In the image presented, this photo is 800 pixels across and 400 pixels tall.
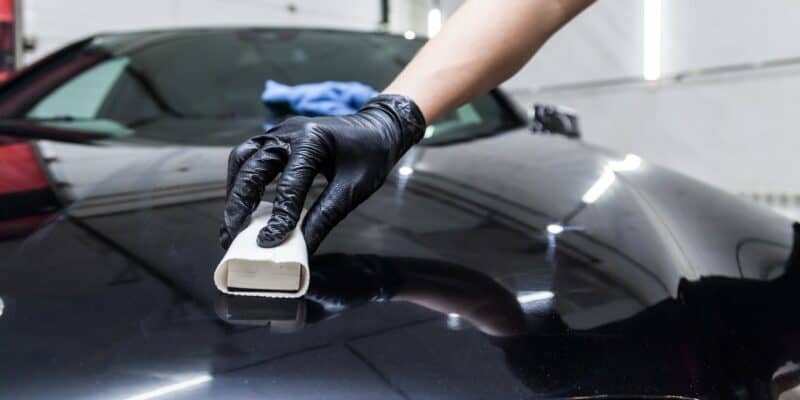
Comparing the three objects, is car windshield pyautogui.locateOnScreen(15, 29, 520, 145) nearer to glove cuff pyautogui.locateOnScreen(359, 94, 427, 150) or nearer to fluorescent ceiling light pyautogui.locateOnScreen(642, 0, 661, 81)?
glove cuff pyautogui.locateOnScreen(359, 94, 427, 150)

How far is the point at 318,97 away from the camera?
4.15ft

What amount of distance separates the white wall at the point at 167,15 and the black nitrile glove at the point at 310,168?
10.9 feet

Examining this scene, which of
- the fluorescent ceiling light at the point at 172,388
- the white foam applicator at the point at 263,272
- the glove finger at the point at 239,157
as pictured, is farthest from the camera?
the glove finger at the point at 239,157

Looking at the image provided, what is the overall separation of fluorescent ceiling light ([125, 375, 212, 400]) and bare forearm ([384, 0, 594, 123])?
1.48 ft

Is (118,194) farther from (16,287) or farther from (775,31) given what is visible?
(775,31)

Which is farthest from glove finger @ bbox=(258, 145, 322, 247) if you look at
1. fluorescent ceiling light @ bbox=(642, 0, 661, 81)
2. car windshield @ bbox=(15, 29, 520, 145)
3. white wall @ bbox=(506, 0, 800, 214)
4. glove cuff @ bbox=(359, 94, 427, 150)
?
fluorescent ceiling light @ bbox=(642, 0, 661, 81)

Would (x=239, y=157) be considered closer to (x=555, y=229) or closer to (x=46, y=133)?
(x=555, y=229)

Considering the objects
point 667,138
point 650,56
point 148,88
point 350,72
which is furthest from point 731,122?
point 148,88

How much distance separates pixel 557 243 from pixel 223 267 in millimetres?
339

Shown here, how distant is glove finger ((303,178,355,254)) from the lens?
0.61 metres

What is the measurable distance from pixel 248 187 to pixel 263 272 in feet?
0.35

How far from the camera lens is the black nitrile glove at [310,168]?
60cm

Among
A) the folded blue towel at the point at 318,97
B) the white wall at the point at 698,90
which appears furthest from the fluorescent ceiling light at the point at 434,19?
the folded blue towel at the point at 318,97

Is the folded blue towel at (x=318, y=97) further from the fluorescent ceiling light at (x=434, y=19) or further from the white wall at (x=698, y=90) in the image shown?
the fluorescent ceiling light at (x=434, y=19)
